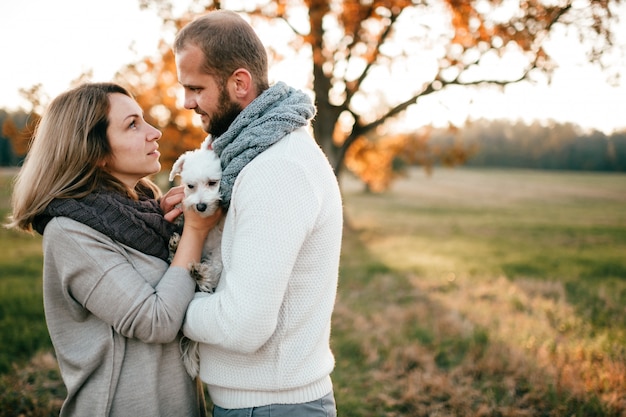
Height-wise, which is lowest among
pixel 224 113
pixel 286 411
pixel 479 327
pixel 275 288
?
pixel 479 327

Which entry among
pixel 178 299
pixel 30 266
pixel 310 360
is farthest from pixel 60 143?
pixel 30 266

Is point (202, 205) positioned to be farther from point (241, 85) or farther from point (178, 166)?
point (178, 166)

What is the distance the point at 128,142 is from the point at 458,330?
517cm

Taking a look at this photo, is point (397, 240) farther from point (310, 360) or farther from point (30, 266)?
point (310, 360)

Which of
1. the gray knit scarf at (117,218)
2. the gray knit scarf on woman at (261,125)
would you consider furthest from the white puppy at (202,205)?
the gray knit scarf on woman at (261,125)

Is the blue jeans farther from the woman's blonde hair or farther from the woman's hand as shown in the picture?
the woman's blonde hair

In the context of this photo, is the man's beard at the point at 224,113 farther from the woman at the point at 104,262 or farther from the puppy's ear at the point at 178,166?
the puppy's ear at the point at 178,166

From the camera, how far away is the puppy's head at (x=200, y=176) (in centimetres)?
234

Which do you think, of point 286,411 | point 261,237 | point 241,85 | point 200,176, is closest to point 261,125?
point 241,85

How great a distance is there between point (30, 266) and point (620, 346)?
1083 centimetres

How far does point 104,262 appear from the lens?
1916mm

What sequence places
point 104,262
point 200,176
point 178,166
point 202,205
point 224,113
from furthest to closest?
1. point 178,166
2. point 200,176
3. point 202,205
4. point 224,113
5. point 104,262

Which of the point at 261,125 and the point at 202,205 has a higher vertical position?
the point at 261,125

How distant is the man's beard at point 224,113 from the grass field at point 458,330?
10.8 ft
